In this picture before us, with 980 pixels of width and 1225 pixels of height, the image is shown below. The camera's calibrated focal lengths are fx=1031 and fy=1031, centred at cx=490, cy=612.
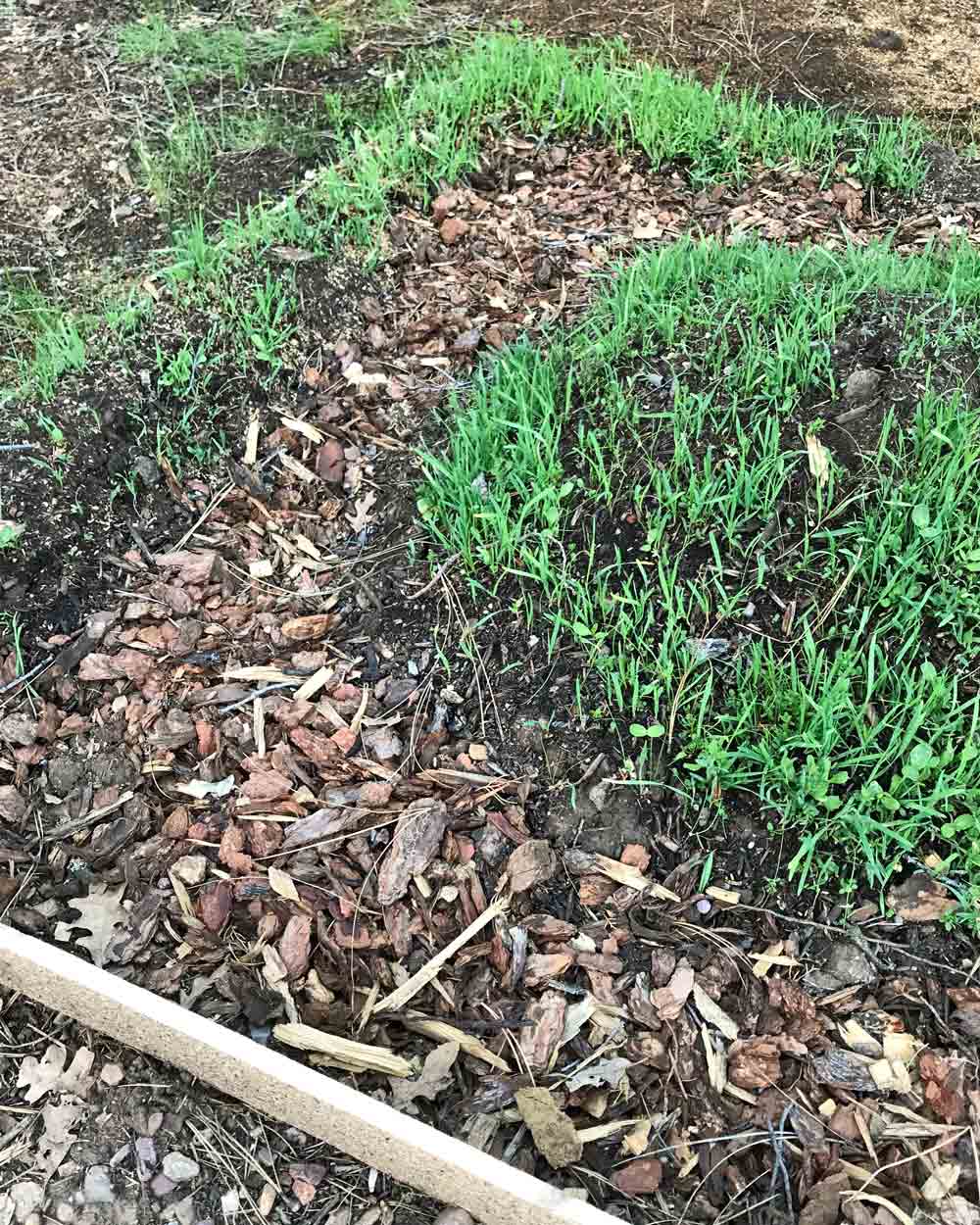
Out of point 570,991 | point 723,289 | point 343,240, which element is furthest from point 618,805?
point 343,240

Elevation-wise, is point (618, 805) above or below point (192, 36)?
below

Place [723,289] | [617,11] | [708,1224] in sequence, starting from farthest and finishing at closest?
1. [617,11]
2. [723,289]
3. [708,1224]

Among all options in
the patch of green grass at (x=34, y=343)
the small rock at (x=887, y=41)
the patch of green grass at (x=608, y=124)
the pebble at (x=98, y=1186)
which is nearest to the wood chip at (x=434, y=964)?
the pebble at (x=98, y=1186)

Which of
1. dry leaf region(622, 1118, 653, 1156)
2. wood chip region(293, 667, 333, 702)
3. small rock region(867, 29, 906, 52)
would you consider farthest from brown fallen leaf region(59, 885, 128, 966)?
small rock region(867, 29, 906, 52)

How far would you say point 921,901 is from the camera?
2156 millimetres

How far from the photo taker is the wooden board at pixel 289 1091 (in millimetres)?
1789

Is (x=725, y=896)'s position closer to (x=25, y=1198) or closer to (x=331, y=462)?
(x=25, y=1198)

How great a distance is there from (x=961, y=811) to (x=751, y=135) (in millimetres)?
3041

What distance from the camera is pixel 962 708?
228 cm

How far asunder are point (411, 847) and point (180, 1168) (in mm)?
768

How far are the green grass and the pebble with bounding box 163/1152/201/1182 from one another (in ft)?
4.06

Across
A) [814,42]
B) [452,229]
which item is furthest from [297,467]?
[814,42]

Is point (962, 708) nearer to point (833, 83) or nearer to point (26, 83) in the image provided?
point (833, 83)

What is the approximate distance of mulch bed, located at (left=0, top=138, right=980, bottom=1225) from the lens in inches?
77.4
